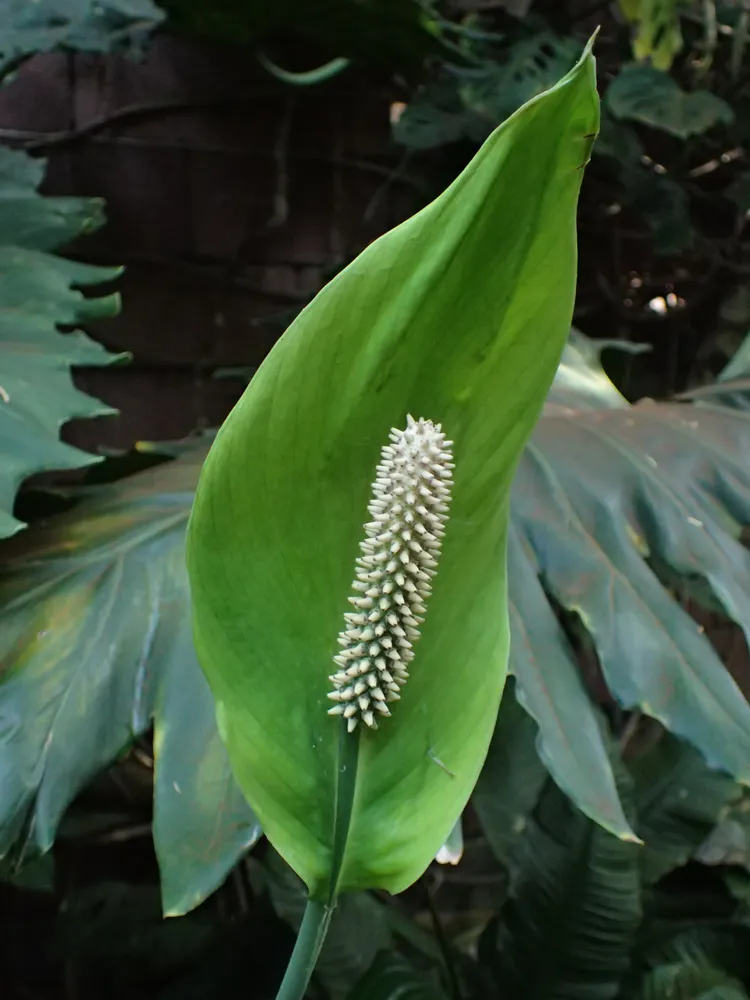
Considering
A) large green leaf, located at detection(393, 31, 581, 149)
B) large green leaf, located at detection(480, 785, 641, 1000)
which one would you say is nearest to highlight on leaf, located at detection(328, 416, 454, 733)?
large green leaf, located at detection(480, 785, 641, 1000)

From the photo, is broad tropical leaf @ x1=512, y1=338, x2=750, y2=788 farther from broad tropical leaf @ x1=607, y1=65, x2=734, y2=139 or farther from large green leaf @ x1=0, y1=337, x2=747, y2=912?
broad tropical leaf @ x1=607, y1=65, x2=734, y2=139

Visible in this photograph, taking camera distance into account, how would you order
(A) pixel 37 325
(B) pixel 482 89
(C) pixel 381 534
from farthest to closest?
1. (B) pixel 482 89
2. (A) pixel 37 325
3. (C) pixel 381 534

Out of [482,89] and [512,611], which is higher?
[482,89]

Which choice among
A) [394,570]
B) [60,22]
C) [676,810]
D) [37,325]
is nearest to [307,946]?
[394,570]

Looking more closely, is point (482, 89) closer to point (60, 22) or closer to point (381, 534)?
point (60, 22)

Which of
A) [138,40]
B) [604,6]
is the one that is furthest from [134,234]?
[604,6]

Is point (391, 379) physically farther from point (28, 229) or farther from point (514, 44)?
point (514, 44)

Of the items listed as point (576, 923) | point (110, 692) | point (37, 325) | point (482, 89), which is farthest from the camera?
point (482, 89)
